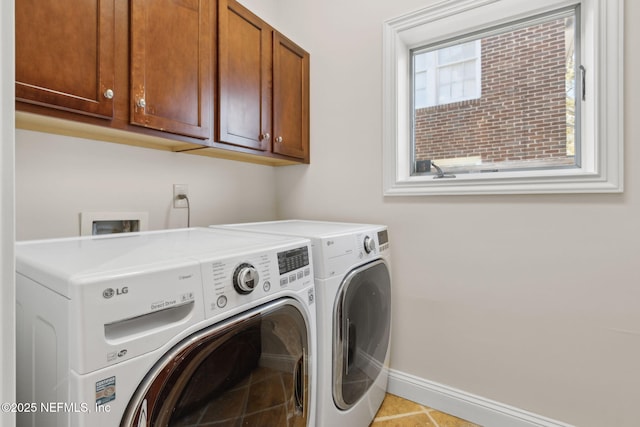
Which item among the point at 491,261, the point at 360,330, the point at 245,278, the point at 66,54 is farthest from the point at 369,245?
the point at 66,54

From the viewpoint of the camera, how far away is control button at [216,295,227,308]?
728 mm

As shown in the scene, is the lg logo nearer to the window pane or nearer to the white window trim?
the white window trim

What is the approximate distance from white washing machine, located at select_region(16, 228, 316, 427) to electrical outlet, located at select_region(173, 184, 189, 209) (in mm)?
644

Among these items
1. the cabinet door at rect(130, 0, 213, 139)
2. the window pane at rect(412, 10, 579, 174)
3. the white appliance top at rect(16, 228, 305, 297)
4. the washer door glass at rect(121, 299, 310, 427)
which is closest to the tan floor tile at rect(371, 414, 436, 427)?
the washer door glass at rect(121, 299, 310, 427)

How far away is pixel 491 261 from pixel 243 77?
153 centimetres

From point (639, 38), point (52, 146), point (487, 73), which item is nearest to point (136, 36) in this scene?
point (52, 146)

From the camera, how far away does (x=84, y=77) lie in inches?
39.5

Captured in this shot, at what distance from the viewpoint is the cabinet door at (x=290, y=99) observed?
5.81 ft

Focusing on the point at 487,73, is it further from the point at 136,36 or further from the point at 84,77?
the point at 84,77

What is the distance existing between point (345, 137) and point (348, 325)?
3.73ft

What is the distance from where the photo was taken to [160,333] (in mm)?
616

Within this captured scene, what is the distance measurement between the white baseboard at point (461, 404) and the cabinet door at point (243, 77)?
1.53 metres
